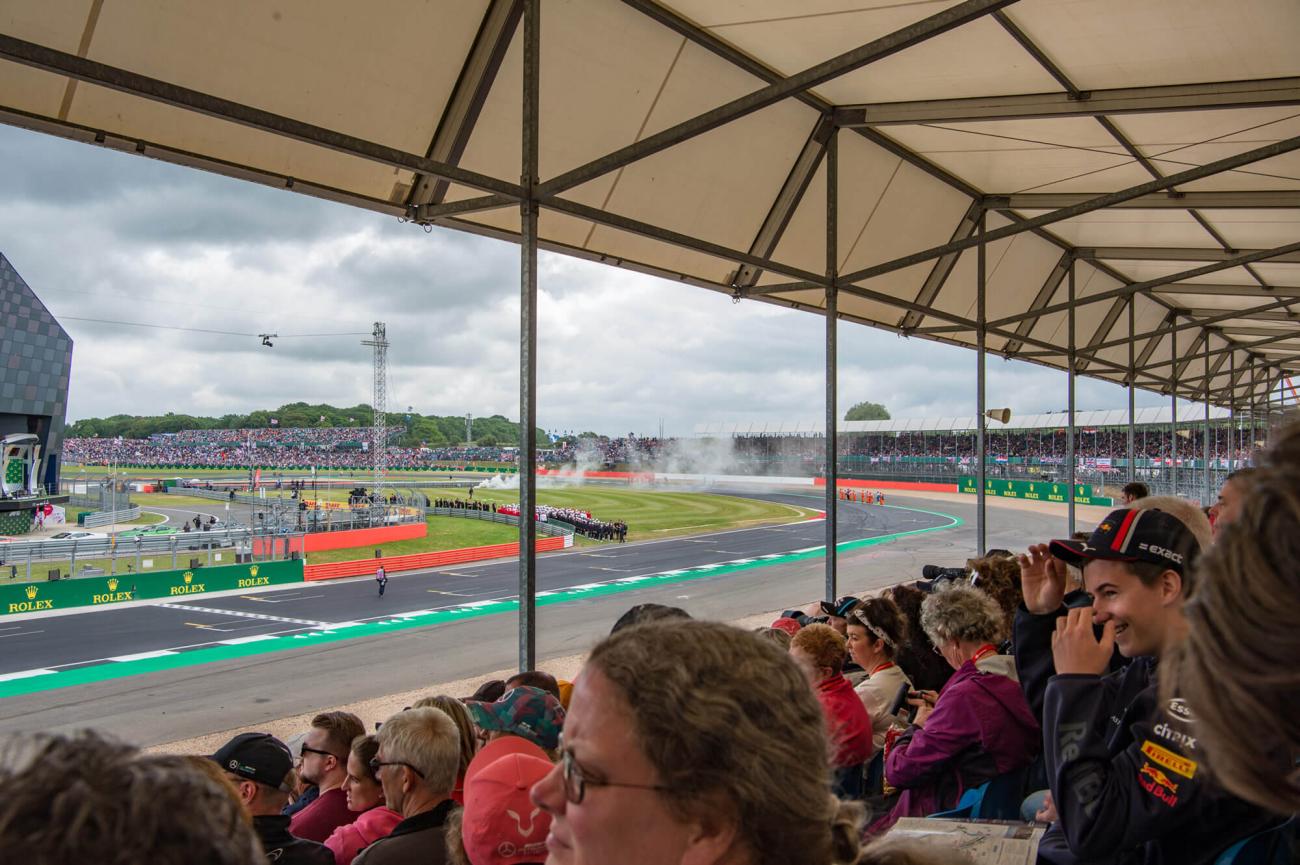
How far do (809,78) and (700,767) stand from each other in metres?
3.93

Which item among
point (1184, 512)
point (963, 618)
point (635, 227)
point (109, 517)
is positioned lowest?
point (109, 517)

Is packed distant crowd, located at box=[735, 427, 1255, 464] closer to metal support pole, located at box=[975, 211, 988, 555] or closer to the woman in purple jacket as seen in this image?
metal support pole, located at box=[975, 211, 988, 555]

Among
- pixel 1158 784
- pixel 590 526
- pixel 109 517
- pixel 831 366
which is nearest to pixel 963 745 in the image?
pixel 1158 784

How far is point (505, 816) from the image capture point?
5.68 feet

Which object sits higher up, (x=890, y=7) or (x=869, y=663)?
(x=890, y=7)

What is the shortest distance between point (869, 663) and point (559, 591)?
72.4 ft

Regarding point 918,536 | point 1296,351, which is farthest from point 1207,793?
point 918,536

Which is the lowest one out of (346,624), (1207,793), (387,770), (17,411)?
(346,624)

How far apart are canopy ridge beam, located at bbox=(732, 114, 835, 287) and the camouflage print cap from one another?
5469 millimetres

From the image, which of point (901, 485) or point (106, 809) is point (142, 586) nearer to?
point (106, 809)

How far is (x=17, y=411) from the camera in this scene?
1150 inches

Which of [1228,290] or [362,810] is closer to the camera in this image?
[362,810]

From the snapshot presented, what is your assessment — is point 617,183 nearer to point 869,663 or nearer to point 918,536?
point 869,663

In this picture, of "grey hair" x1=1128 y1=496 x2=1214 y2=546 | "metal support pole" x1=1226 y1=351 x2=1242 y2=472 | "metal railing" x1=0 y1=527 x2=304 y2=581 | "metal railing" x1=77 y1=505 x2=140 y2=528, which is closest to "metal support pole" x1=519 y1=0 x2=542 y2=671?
"grey hair" x1=1128 y1=496 x2=1214 y2=546
